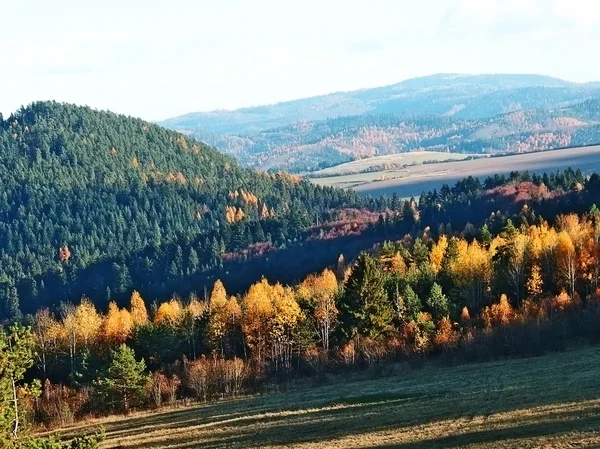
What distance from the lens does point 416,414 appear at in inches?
1688

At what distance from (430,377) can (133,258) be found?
145 metres

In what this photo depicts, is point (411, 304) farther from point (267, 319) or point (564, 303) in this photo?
point (267, 319)

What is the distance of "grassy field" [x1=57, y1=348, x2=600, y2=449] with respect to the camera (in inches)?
1357

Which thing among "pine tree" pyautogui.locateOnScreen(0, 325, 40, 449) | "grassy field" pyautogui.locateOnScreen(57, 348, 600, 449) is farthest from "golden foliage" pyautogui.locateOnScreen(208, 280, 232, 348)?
"pine tree" pyautogui.locateOnScreen(0, 325, 40, 449)

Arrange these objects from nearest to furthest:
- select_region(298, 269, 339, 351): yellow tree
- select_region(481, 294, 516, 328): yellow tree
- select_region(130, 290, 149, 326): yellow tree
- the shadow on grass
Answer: the shadow on grass → select_region(481, 294, 516, 328): yellow tree → select_region(298, 269, 339, 351): yellow tree → select_region(130, 290, 149, 326): yellow tree

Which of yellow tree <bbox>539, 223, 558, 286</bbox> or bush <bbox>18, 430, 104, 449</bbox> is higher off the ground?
bush <bbox>18, 430, 104, 449</bbox>

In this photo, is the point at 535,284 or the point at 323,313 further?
the point at 535,284

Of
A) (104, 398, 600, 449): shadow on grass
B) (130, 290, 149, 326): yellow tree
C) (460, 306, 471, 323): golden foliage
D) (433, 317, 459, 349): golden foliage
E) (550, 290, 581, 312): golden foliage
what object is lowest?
(130, 290, 149, 326): yellow tree

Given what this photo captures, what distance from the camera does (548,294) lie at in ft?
261

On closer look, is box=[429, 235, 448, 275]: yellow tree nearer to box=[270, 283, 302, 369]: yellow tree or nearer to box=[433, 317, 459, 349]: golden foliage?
box=[433, 317, 459, 349]: golden foliage

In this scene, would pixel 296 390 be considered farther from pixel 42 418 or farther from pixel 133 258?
pixel 133 258

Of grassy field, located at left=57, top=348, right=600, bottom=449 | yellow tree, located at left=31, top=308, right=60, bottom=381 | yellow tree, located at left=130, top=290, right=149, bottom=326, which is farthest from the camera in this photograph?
yellow tree, located at left=130, top=290, right=149, bottom=326

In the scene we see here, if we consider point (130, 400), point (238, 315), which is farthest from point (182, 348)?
point (130, 400)

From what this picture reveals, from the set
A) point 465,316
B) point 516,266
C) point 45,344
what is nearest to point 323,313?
point 465,316
